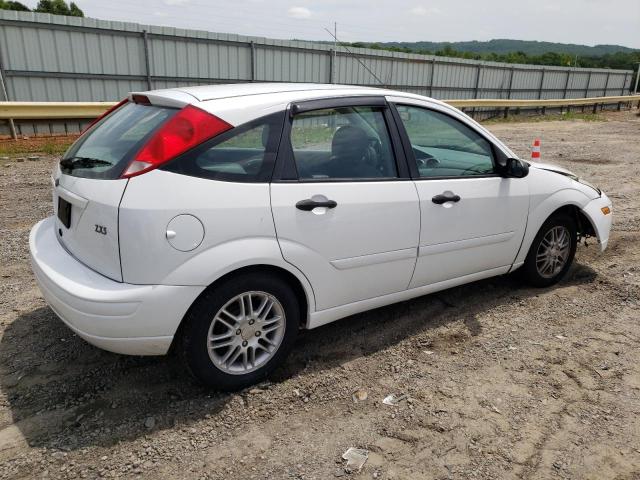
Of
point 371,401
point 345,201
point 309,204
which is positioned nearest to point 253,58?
point 345,201

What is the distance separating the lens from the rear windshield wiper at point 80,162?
2953 millimetres

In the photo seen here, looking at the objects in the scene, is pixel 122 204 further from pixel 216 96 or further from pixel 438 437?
pixel 438 437

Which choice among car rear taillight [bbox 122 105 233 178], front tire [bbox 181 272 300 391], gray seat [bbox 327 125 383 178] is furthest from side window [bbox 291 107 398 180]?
front tire [bbox 181 272 300 391]

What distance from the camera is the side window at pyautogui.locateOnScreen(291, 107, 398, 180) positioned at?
10.3ft

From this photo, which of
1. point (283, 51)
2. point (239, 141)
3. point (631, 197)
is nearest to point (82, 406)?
point (239, 141)

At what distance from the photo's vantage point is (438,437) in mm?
2822

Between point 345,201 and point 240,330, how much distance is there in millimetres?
993

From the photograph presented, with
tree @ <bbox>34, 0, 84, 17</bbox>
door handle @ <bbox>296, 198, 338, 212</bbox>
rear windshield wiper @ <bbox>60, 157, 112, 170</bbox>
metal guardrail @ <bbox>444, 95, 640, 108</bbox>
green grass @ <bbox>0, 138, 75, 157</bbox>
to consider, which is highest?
tree @ <bbox>34, 0, 84, 17</bbox>

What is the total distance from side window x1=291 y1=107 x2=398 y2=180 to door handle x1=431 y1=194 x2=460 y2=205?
0.35 m

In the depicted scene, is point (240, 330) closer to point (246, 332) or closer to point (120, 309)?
point (246, 332)

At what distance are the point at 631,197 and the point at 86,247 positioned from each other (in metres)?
8.11

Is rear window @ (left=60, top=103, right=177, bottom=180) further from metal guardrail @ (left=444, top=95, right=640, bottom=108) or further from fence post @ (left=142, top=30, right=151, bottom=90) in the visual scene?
metal guardrail @ (left=444, top=95, right=640, bottom=108)

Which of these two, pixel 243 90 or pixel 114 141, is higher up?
pixel 243 90

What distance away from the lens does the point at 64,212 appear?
3.13 metres
